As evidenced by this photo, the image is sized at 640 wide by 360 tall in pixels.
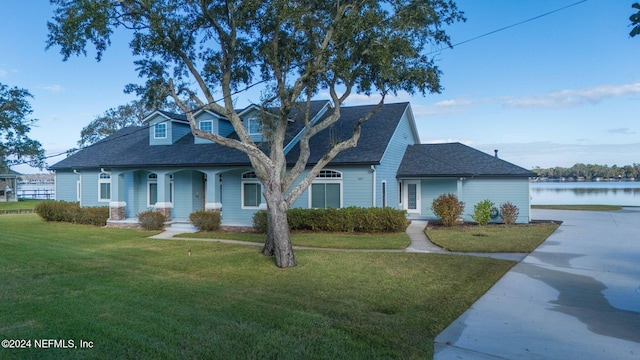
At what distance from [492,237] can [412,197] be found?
22.1 ft

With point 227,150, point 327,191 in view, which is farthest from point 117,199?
point 327,191

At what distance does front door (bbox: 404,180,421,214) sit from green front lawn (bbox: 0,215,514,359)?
980cm

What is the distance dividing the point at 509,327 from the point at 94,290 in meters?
6.52

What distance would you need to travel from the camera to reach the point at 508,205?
1794 cm

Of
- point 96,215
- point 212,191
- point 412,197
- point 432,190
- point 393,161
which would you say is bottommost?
point 96,215

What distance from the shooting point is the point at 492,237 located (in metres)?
13.8

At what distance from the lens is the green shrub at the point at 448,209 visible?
17.2 m

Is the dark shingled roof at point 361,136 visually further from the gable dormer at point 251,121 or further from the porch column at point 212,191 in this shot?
the porch column at point 212,191

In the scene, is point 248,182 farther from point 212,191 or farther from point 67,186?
point 67,186

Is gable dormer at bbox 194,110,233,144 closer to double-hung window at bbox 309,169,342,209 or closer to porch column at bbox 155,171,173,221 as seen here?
porch column at bbox 155,171,173,221

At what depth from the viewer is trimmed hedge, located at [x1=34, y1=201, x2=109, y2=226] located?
64.5 feet

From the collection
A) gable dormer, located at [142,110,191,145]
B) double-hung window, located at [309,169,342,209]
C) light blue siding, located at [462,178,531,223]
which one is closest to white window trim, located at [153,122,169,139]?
gable dormer, located at [142,110,191,145]

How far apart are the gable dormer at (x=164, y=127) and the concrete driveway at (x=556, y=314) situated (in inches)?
678

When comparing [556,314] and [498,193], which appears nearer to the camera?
[556,314]
